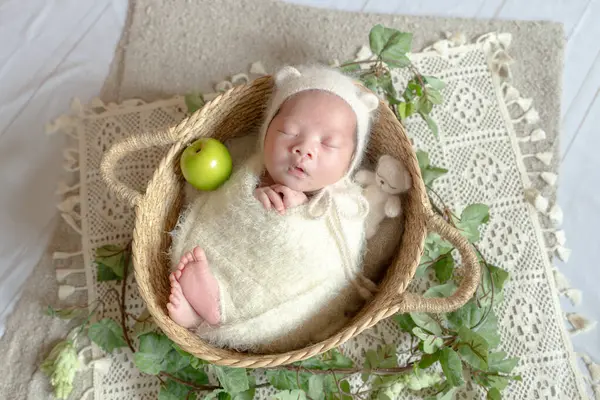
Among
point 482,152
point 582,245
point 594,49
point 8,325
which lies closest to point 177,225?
point 8,325

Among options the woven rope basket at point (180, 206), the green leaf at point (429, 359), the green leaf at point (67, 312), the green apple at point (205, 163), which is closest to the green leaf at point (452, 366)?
the green leaf at point (429, 359)

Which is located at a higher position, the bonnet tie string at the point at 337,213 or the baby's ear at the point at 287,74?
the baby's ear at the point at 287,74

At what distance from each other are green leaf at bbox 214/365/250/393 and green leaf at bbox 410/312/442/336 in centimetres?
36

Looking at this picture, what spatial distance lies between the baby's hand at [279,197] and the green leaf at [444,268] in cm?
34

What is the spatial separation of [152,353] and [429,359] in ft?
1.81

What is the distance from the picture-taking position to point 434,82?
127 centimetres

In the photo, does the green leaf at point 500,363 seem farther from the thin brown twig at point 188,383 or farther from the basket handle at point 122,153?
the basket handle at point 122,153

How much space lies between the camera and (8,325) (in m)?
1.25

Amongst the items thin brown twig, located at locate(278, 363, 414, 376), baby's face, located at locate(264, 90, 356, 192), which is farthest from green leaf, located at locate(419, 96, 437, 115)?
thin brown twig, located at locate(278, 363, 414, 376)

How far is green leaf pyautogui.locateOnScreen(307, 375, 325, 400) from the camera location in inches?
42.9

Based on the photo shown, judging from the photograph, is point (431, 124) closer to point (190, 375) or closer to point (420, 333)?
point (420, 333)

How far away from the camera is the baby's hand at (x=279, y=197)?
3.52ft

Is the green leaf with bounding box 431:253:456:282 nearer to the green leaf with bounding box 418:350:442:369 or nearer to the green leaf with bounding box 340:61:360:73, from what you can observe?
the green leaf with bounding box 418:350:442:369

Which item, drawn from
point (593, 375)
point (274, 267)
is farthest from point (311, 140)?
point (593, 375)
